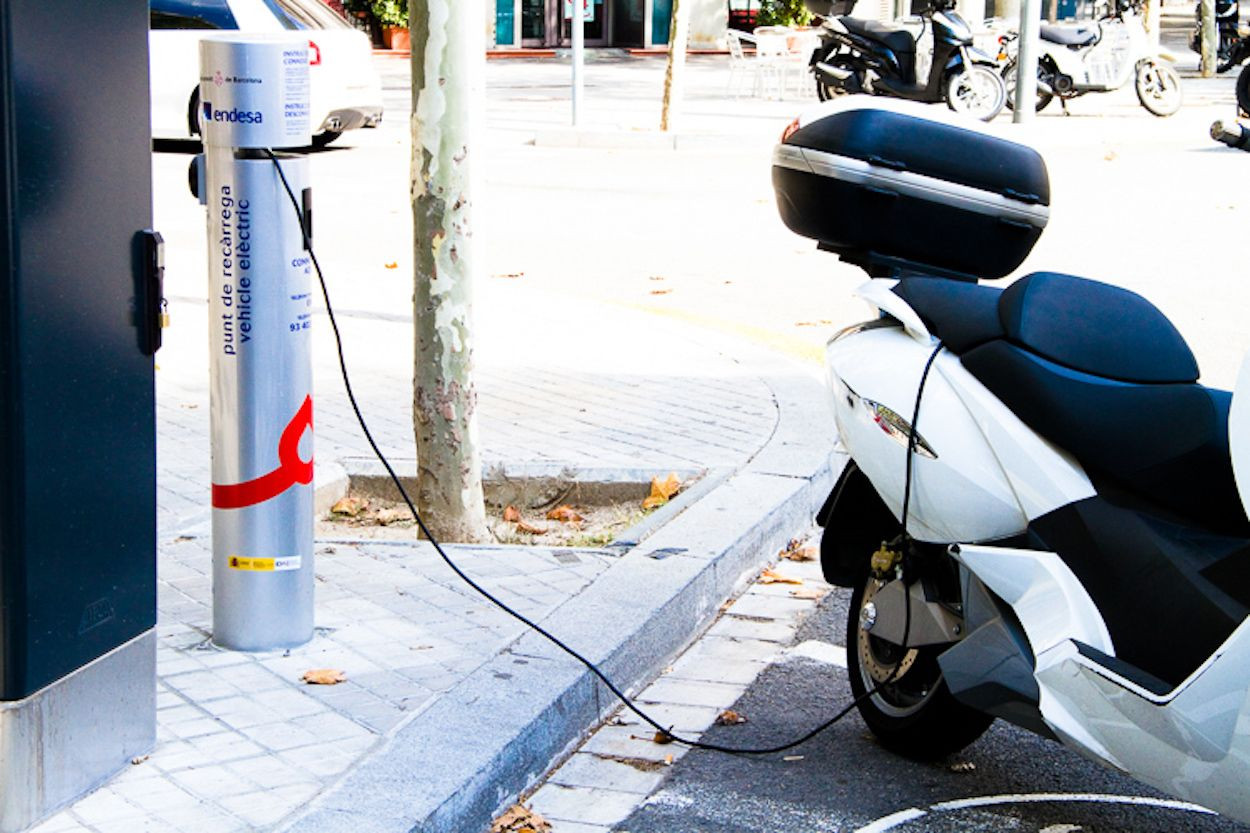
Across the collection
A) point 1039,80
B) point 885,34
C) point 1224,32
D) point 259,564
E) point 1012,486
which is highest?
point 1224,32

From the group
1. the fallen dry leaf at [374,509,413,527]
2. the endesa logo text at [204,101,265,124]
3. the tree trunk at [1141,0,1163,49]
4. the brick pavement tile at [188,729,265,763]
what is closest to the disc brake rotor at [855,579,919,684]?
the brick pavement tile at [188,729,265,763]

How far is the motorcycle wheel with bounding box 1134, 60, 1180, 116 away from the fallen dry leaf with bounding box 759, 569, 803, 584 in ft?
54.4

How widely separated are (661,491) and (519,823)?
7.58 feet

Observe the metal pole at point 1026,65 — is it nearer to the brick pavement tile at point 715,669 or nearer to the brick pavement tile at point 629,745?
the brick pavement tile at point 715,669

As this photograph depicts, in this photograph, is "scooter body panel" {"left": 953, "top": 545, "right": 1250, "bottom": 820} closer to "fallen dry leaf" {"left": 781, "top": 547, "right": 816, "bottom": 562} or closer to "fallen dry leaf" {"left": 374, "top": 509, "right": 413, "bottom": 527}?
"fallen dry leaf" {"left": 781, "top": 547, "right": 816, "bottom": 562}

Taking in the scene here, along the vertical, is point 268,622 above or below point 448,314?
below

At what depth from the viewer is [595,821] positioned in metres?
3.72

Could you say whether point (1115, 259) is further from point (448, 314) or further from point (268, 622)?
point (268, 622)

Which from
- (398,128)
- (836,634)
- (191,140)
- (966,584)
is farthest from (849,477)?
(398,128)

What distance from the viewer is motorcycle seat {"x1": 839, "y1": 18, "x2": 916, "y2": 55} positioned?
813 inches

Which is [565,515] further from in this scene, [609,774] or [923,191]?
[923,191]

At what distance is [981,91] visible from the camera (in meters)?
20.0

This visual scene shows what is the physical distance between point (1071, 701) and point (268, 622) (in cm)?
193

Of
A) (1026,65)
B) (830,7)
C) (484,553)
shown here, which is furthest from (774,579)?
(830,7)
